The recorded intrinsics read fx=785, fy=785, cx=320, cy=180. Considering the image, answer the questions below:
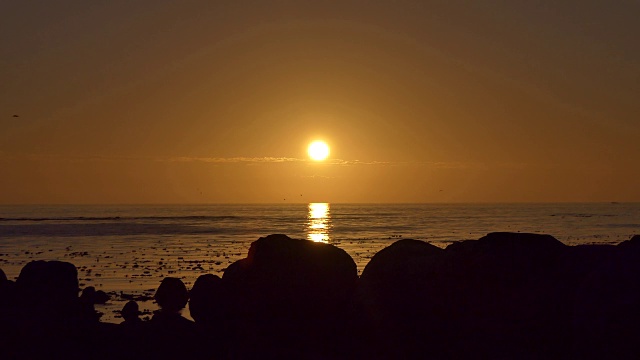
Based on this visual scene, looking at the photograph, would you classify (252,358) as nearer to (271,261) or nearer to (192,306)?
(271,261)

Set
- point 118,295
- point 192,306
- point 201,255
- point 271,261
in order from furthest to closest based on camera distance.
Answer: point 201,255, point 118,295, point 192,306, point 271,261

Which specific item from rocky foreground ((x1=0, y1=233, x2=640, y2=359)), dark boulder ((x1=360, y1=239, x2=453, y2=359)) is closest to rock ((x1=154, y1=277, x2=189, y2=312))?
rocky foreground ((x1=0, y1=233, x2=640, y2=359))

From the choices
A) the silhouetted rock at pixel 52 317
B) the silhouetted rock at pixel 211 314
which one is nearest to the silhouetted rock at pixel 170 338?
the silhouetted rock at pixel 211 314

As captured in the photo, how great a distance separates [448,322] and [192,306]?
8.57 m

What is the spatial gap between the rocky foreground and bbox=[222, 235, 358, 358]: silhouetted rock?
0.09 feet

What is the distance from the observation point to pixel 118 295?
33.4 meters

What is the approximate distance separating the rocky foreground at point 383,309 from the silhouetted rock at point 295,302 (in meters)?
0.03

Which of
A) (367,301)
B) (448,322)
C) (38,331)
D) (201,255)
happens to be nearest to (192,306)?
(38,331)

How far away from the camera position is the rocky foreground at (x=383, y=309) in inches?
603

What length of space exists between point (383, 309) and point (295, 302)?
216 cm

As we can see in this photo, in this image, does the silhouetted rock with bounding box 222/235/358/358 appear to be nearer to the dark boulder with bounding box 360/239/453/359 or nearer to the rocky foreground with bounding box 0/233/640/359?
the rocky foreground with bounding box 0/233/640/359

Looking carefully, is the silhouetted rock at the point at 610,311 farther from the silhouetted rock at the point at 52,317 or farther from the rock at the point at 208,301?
the silhouetted rock at the point at 52,317

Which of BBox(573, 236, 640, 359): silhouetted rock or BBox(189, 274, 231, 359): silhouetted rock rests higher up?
BBox(573, 236, 640, 359): silhouetted rock

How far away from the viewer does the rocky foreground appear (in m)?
15.3
